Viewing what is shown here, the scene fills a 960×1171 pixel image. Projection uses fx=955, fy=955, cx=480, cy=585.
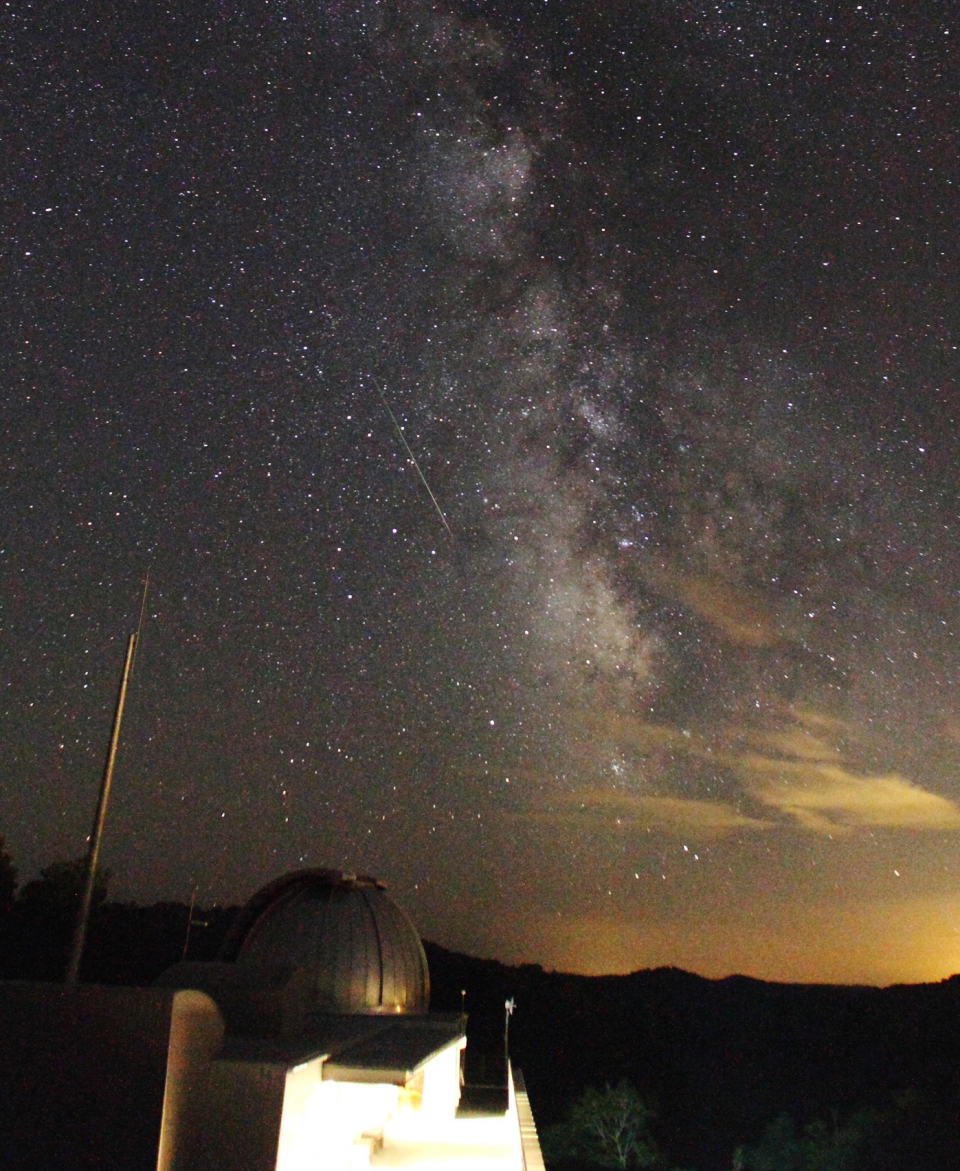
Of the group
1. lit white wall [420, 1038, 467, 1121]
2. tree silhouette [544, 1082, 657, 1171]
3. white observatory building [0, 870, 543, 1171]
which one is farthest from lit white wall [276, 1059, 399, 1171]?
tree silhouette [544, 1082, 657, 1171]

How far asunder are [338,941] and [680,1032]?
3218 centimetres

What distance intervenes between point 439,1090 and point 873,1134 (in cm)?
1942

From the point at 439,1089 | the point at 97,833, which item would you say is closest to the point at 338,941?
the point at 439,1089

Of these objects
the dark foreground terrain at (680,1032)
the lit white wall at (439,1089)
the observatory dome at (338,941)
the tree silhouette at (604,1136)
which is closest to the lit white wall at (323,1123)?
the lit white wall at (439,1089)

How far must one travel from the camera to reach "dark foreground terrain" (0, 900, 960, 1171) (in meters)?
32.7

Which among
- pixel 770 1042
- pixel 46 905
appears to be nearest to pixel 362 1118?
pixel 46 905

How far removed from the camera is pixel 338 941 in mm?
14930

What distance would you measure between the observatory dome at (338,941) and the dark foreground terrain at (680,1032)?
17.9 m

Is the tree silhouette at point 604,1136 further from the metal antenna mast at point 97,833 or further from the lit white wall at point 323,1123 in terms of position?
the metal antenna mast at point 97,833

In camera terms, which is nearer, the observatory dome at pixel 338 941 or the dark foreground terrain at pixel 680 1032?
the observatory dome at pixel 338 941

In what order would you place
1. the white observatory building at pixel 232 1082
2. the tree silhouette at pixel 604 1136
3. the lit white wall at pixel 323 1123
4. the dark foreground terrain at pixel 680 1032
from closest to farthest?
the white observatory building at pixel 232 1082 < the lit white wall at pixel 323 1123 < the tree silhouette at pixel 604 1136 < the dark foreground terrain at pixel 680 1032

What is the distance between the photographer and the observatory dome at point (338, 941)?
14.5m

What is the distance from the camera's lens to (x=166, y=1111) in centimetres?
648

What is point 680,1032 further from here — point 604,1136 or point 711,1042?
point 604,1136
